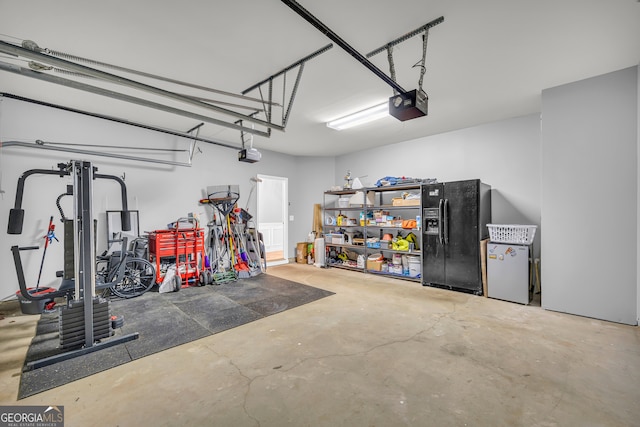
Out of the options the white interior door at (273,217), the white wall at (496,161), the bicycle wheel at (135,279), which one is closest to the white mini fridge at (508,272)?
the white wall at (496,161)

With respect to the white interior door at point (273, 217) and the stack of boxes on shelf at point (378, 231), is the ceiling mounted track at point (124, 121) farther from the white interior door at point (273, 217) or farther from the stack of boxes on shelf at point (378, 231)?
the stack of boxes on shelf at point (378, 231)

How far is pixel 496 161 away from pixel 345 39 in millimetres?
3889

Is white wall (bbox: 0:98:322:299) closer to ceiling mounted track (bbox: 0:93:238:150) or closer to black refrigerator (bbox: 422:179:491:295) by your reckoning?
ceiling mounted track (bbox: 0:93:238:150)

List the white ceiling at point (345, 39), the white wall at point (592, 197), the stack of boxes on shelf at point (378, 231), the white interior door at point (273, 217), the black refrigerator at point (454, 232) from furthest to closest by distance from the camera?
the white interior door at point (273, 217), the stack of boxes on shelf at point (378, 231), the black refrigerator at point (454, 232), the white wall at point (592, 197), the white ceiling at point (345, 39)

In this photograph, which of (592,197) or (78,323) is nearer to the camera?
(78,323)

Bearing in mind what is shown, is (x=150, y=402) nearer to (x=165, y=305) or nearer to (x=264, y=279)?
(x=165, y=305)

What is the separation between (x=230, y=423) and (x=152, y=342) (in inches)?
61.3

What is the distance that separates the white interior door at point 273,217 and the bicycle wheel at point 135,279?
271 centimetres

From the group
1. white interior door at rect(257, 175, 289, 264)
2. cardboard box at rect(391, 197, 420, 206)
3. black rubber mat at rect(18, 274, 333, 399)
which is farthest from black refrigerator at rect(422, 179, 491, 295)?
white interior door at rect(257, 175, 289, 264)

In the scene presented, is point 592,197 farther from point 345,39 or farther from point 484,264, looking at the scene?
point 345,39

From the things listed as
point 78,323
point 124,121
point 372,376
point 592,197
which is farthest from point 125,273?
point 592,197

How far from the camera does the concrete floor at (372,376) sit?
174cm

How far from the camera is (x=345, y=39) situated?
258 centimetres

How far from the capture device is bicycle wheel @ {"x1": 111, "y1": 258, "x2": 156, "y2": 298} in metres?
4.15
